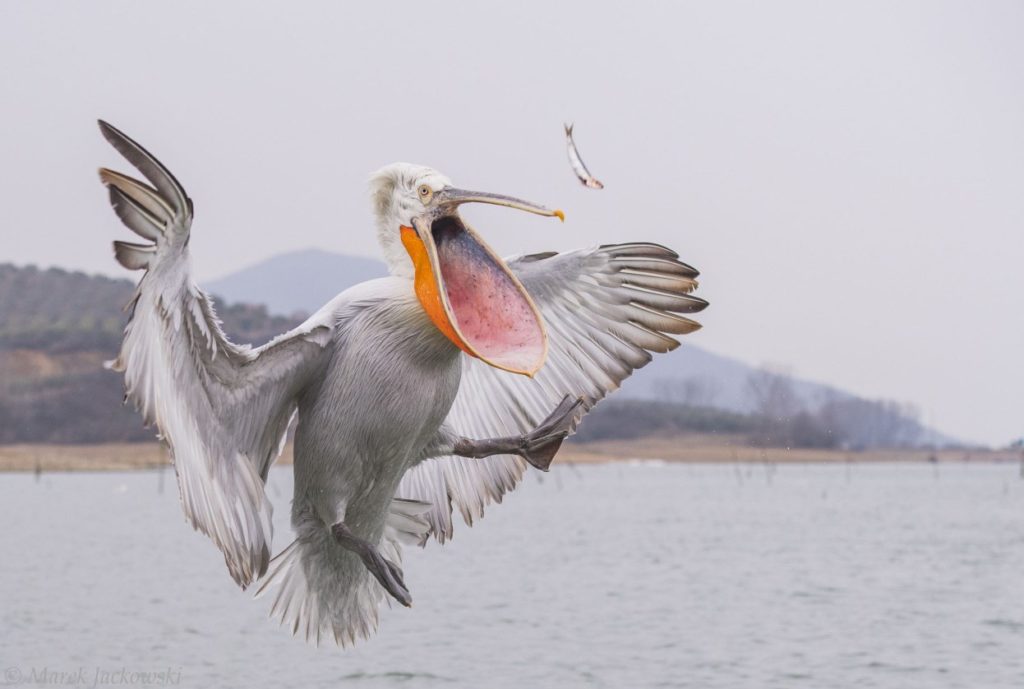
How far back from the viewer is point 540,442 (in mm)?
4078

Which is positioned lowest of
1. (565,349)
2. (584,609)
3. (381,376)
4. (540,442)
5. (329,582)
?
(584,609)

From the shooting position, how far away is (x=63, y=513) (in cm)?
6278

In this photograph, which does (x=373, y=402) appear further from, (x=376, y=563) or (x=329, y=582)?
(x=329, y=582)

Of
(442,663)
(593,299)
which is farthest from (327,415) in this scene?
(442,663)

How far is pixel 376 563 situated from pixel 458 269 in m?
1.04

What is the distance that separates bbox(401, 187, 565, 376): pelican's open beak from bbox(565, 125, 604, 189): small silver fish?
1.33ft

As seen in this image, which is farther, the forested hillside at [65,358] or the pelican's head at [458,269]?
the forested hillside at [65,358]

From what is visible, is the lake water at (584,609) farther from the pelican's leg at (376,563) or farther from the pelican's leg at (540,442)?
the pelican's leg at (376,563)

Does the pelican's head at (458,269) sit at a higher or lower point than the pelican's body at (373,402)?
higher

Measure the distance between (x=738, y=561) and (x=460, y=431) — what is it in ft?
119

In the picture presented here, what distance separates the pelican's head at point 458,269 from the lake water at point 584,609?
52.7 ft

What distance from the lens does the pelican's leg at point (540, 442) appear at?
4.05 metres

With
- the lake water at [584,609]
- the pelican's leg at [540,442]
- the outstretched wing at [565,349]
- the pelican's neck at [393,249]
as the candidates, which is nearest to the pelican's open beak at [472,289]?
the pelican's neck at [393,249]

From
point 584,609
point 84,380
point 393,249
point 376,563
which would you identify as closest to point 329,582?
point 376,563
